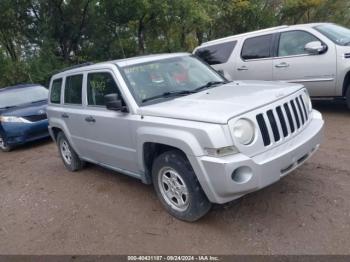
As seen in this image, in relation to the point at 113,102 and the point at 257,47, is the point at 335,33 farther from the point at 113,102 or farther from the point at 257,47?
the point at 113,102

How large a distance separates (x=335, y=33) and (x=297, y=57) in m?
0.84

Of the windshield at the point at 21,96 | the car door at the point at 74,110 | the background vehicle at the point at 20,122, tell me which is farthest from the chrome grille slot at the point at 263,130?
the windshield at the point at 21,96

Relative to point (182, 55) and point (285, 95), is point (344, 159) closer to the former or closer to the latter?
point (285, 95)

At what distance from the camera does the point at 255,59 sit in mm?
7730

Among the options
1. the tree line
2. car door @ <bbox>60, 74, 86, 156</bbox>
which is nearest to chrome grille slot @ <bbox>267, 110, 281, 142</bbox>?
car door @ <bbox>60, 74, 86, 156</bbox>

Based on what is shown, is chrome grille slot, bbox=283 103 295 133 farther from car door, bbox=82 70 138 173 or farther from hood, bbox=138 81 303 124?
car door, bbox=82 70 138 173

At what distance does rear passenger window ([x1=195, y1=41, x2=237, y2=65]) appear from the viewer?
8.26m

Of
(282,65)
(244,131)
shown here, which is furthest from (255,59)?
(244,131)

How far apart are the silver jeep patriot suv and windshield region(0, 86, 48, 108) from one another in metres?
4.51

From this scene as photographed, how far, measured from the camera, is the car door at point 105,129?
4.22 m

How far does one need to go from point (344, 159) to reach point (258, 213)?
184 centimetres

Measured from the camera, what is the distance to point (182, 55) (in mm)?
5012

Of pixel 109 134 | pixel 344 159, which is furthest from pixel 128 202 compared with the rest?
pixel 344 159

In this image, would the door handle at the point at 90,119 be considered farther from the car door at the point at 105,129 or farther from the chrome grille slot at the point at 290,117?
the chrome grille slot at the point at 290,117
